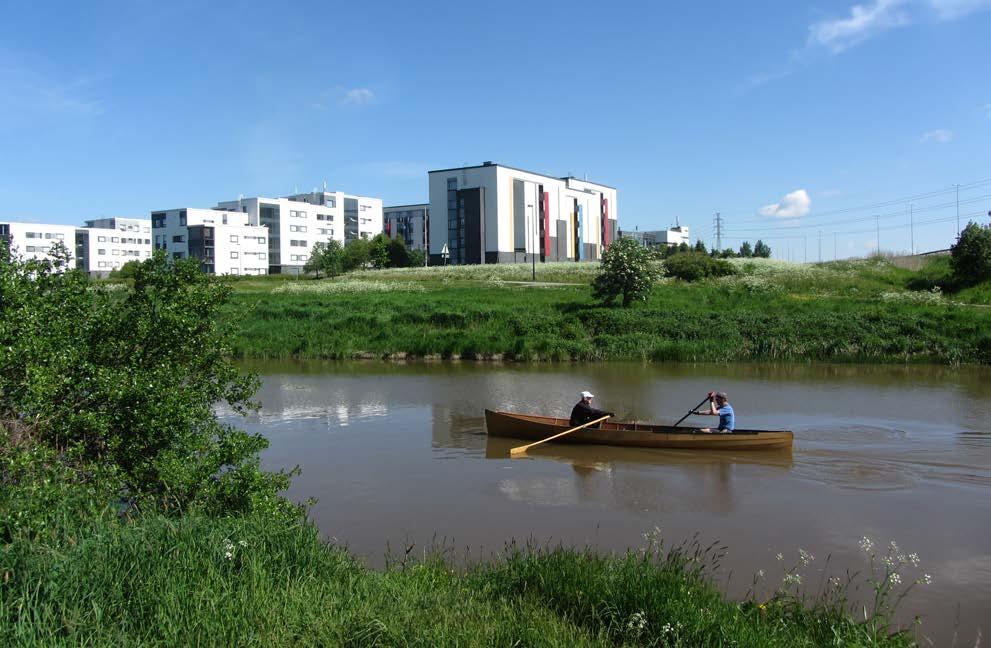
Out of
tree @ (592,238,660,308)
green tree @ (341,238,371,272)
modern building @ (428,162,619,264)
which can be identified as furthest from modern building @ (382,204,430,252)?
tree @ (592,238,660,308)

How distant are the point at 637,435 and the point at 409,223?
125470 mm

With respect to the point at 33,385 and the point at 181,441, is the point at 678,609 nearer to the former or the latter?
the point at 181,441

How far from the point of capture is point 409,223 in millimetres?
139875

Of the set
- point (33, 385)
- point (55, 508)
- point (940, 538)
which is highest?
point (33, 385)

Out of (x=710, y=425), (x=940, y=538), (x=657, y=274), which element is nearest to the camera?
(x=940, y=538)

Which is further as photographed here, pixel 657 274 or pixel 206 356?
pixel 657 274

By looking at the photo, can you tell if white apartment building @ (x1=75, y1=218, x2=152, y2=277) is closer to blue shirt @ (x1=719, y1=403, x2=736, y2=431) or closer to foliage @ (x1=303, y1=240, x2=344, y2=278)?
foliage @ (x1=303, y1=240, x2=344, y2=278)

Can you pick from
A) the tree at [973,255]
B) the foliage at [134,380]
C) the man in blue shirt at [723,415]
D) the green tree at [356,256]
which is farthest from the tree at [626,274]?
the green tree at [356,256]

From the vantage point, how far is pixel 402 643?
240 inches

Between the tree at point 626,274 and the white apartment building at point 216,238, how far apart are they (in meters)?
69.0

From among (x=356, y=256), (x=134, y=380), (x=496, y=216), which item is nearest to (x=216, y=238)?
(x=356, y=256)

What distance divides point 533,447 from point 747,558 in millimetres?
8060

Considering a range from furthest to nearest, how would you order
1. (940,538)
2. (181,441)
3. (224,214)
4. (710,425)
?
(224,214), (710,425), (940,538), (181,441)

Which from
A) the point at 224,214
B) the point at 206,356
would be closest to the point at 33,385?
the point at 206,356
